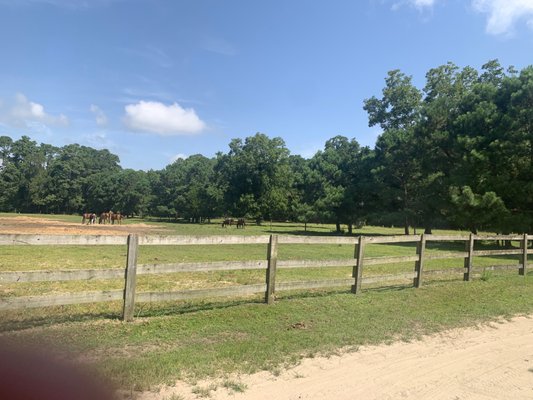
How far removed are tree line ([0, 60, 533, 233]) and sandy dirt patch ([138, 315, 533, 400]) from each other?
21.8 m

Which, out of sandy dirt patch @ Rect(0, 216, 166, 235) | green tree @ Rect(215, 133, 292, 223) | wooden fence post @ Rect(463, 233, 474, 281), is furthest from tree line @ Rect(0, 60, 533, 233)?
sandy dirt patch @ Rect(0, 216, 166, 235)

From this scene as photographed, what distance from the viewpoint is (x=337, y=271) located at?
553 inches

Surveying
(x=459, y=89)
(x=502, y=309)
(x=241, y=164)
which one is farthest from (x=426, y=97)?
A: (x=502, y=309)

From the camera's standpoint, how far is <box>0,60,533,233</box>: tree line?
2670 cm

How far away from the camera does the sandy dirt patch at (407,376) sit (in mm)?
4382

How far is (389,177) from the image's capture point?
138ft

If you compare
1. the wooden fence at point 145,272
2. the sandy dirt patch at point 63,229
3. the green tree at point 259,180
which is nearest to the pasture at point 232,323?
the wooden fence at point 145,272

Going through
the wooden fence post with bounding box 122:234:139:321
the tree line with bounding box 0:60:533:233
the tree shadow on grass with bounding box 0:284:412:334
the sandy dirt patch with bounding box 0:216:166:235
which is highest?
the tree line with bounding box 0:60:533:233

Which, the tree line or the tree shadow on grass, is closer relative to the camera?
the tree shadow on grass

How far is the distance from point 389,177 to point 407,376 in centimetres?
3872

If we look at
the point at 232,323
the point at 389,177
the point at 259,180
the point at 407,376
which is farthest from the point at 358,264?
the point at 259,180

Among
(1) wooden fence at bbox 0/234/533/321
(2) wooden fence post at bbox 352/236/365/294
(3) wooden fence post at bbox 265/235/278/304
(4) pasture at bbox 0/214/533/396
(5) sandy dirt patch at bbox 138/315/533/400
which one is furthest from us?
(2) wooden fence post at bbox 352/236/365/294

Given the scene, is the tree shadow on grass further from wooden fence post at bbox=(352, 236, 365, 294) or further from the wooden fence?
the wooden fence

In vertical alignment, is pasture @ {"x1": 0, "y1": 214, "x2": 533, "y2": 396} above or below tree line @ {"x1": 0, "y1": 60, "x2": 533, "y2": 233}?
below
